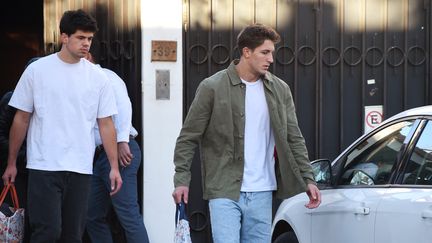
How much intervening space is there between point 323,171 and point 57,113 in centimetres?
178

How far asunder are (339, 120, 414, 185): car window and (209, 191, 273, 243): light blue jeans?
0.62 metres

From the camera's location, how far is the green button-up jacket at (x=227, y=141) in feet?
15.4

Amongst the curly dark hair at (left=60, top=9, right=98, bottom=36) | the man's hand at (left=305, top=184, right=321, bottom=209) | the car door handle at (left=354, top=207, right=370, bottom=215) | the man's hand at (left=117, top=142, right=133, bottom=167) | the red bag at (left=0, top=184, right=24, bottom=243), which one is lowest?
the red bag at (left=0, top=184, right=24, bottom=243)

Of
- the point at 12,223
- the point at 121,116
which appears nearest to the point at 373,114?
the point at 121,116

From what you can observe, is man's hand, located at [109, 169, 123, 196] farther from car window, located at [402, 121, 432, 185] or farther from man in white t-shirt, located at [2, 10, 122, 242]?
car window, located at [402, 121, 432, 185]

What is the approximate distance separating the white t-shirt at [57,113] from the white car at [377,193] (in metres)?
1.48

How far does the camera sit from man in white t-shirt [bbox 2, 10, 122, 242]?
5020mm

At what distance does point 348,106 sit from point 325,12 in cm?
95

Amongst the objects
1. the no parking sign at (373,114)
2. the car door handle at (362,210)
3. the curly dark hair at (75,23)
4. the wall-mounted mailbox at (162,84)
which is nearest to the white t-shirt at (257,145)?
the car door handle at (362,210)

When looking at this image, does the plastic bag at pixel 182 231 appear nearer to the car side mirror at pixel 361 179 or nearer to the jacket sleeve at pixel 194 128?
the jacket sleeve at pixel 194 128

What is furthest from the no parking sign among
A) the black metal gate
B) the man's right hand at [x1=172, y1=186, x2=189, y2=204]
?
the man's right hand at [x1=172, y1=186, x2=189, y2=204]

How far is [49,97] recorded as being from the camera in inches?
199

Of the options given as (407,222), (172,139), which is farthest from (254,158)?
(172,139)

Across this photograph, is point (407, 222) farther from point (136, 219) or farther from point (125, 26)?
point (125, 26)
